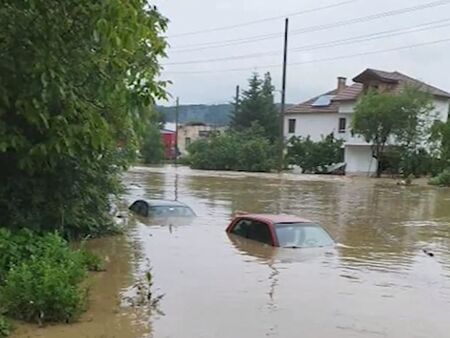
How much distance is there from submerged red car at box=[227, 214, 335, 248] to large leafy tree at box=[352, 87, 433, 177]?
39.3m

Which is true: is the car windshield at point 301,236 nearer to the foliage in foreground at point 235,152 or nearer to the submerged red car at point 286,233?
the submerged red car at point 286,233

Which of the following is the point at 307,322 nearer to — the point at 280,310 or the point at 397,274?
the point at 280,310

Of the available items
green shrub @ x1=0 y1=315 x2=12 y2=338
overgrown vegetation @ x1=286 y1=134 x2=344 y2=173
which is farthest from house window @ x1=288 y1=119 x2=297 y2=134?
green shrub @ x1=0 y1=315 x2=12 y2=338

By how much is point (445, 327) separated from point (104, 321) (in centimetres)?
510

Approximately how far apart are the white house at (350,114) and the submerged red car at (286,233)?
43.6 m

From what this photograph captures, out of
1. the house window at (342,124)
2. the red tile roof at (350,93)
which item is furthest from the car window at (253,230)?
the house window at (342,124)

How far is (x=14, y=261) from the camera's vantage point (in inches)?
467

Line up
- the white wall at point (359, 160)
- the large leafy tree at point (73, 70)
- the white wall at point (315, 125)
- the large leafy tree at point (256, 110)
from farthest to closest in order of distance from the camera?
1. the large leafy tree at point (256, 110)
2. the white wall at point (315, 125)
3. the white wall at point (359, 160)
4. the large leafy tree at point (73, 70)

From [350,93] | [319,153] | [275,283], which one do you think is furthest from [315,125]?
[275,283]

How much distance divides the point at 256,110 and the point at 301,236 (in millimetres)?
70265

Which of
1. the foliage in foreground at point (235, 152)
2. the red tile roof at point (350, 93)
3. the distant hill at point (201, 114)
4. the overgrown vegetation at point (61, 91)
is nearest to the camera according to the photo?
the overgrown vegetation at point (61, 91)

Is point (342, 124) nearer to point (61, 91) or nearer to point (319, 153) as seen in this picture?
point (319, 153)

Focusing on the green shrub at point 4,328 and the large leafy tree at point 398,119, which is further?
the large leafy tree at point 398,119

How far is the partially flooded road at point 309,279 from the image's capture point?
35.3 feet
